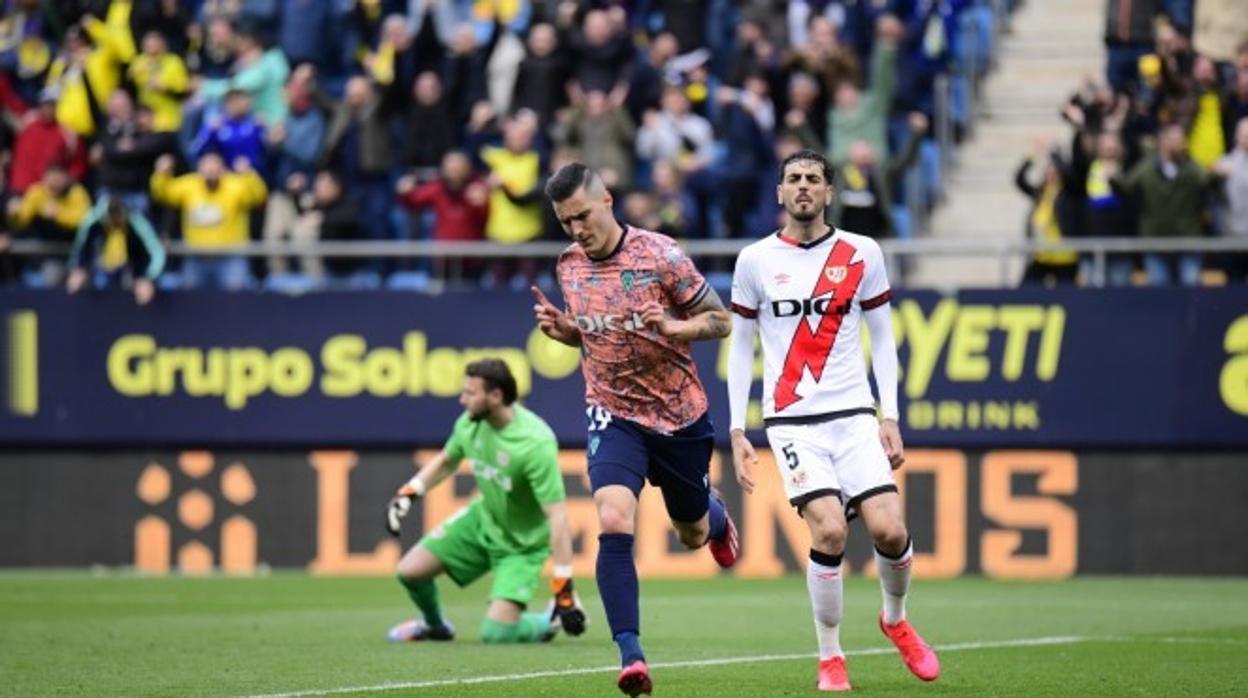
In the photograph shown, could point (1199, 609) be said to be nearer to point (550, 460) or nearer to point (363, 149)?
point (550, 460)

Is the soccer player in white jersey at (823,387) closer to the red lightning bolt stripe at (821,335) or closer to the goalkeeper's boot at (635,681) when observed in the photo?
the red lightning bolt stripe at (821,335)

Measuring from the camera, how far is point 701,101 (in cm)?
2386

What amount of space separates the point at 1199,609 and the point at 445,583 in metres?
7.29

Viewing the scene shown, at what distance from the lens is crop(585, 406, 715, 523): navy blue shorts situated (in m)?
11.2

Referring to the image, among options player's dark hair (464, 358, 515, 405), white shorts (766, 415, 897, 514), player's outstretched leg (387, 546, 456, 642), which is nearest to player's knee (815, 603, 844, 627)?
white shorts (766, 415, 897, 514)

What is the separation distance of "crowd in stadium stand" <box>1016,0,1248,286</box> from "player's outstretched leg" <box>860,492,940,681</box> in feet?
34.6

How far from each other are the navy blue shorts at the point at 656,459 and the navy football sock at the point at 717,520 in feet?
0.96

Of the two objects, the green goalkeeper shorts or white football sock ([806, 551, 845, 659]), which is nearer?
white football sock ([806, 551, 845, 659])

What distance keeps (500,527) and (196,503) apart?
8.42 m

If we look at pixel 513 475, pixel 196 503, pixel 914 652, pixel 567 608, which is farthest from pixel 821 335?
pixel 196 503

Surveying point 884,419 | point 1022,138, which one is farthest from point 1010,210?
point 884,419

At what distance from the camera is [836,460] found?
11.4m

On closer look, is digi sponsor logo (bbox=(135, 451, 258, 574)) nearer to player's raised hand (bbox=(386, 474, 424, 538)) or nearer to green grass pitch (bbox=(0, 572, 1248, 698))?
green grass pitch (bbox=(0, 572, 1248, 698))

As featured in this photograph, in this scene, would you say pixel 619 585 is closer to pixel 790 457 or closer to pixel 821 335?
pixel 790 457
